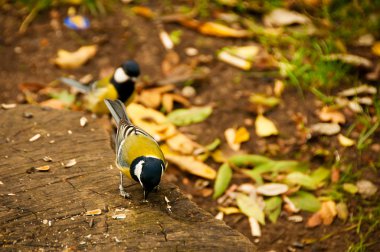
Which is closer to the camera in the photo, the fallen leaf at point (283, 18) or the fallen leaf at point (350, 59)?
the fallen leaf at point (350, 59)

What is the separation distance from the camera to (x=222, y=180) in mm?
4320

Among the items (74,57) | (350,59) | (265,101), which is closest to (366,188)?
(265,101)

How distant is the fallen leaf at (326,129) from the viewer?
4738 millimetres

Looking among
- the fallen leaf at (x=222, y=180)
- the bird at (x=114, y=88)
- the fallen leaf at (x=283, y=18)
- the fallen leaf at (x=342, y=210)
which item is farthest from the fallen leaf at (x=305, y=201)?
the fallen leaf at (x=283, y=18)

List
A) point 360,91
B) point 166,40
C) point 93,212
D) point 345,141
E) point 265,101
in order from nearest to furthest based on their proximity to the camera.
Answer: point 93,212
point 345,141
point 360,91
point 265,101
point 166,40

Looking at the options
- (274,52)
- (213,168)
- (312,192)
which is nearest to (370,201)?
(312,192)

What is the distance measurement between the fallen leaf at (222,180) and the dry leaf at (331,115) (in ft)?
3.93

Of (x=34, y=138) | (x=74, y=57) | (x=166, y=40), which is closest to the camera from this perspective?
(x=34, y=138)

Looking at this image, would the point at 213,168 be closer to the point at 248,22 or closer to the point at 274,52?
the point at 274,52

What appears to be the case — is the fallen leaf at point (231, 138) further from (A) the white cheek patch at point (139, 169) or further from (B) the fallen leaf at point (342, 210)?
(A) the white cheek patch at point (139, 169)

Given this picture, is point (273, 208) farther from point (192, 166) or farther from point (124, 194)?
point (124, 194)

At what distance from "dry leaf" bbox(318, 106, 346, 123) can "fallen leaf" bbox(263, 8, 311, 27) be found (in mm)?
1523

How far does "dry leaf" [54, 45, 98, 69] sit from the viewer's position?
5676 millimetres

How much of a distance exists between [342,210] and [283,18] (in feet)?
9.45
